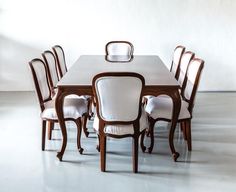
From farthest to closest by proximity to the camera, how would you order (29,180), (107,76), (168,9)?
1. (168,9)
2. (29,180)
3. (107,76)

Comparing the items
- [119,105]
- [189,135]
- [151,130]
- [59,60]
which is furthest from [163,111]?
[59,60]

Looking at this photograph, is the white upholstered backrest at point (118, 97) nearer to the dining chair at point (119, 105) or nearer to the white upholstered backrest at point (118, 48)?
the dining chair at point (119, 105)

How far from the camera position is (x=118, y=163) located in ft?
8.82

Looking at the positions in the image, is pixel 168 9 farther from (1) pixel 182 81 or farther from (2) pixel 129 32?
(1) pixel 182 81

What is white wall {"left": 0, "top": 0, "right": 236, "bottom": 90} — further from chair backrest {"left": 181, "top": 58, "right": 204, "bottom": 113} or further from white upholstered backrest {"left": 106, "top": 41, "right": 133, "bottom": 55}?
chair backrest {"left": 181, "top": 58, "right": 204, "bottom": 113}

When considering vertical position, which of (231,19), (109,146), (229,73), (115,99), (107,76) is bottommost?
(109,146)

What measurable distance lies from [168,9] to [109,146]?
2.74 metres

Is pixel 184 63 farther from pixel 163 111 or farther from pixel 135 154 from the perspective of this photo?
pixel 135 154

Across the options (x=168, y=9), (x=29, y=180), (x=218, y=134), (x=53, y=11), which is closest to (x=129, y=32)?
(x=168, y=9)

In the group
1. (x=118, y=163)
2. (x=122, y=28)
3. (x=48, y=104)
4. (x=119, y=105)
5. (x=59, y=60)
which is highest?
(x=122, y=28)

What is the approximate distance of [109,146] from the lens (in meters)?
3.03

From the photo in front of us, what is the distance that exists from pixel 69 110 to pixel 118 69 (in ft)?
2.25

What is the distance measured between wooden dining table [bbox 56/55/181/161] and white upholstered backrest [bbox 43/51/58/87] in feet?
0.94

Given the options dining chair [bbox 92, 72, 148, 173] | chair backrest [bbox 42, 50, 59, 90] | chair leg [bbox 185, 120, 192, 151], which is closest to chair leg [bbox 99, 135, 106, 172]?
dining chair [bbox 92, 72, 148, 173]
